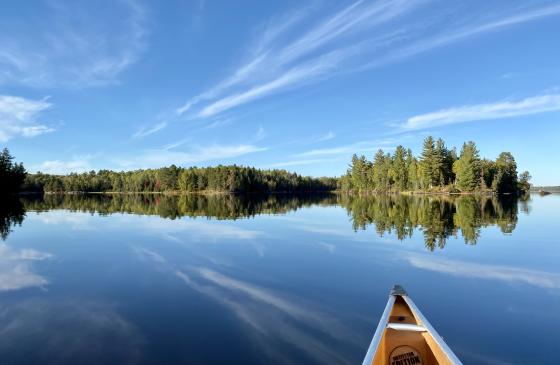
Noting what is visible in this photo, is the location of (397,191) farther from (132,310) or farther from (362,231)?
(132,310)

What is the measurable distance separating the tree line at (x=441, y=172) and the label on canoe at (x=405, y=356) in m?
119

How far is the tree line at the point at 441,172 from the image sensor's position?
114312 millimetres

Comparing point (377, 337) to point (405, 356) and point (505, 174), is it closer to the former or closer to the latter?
point (405, 356)

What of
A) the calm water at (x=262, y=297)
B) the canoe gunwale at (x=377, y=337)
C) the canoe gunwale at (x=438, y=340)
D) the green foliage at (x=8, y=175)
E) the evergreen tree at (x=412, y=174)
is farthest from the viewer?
the evergreen tree at (x=412, y=174)

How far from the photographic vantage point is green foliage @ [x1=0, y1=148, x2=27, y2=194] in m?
103

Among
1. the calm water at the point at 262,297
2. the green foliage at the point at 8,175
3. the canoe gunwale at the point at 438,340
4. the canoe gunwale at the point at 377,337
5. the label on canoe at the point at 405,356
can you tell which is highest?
the green foliage at the point at 8,175

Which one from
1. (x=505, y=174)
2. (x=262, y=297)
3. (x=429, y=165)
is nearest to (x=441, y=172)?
(x=429, y=165)

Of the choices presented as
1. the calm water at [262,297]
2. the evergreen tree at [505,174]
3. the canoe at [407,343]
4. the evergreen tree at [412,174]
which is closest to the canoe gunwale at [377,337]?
the canoe at [407,343]

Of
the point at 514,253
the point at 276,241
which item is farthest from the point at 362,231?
the point at 514,253

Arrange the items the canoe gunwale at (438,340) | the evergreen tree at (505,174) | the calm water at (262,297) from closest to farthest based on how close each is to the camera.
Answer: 1. the canoe gunwale at (438,340)
2. the calm water at (262,297)
3. the evergreen tree at (505,174)

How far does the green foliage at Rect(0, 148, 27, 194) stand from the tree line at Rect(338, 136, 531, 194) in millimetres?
132312

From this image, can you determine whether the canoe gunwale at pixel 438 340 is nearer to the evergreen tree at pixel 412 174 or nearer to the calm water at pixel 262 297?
the calm water at pixel 262 297

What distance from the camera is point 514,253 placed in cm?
1891

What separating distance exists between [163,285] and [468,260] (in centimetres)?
1396
